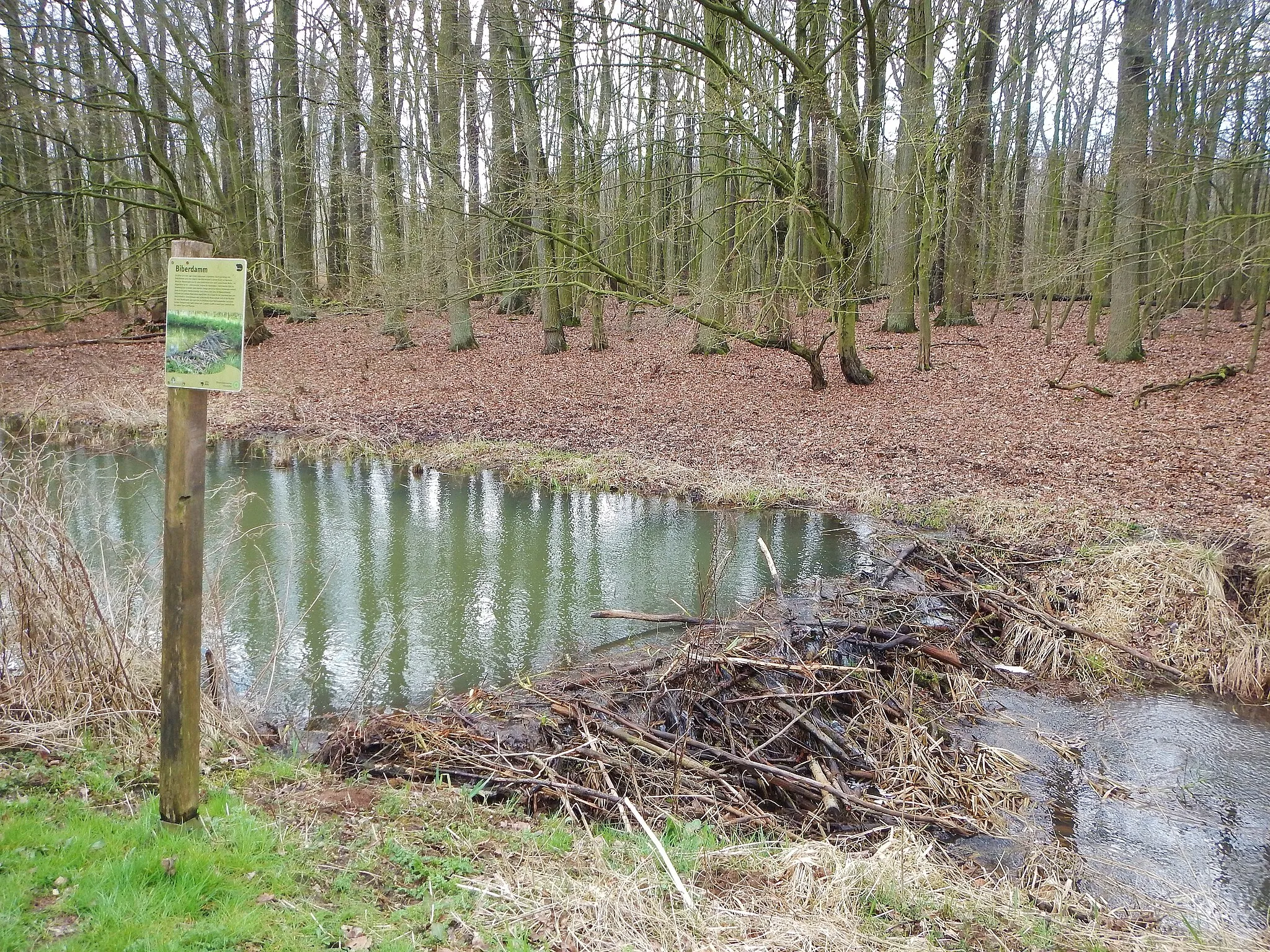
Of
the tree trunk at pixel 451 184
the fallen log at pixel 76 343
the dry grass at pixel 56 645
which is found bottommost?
the dry grass at pixel 56 645

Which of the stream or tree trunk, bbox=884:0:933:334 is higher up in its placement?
tree trunk, bbox=884:0:933:334

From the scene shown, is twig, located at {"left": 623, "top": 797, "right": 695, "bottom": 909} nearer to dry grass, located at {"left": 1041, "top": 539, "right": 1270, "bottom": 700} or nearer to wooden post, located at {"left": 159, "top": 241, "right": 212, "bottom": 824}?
wooden post, located at {"left": 159, "top": 241, "right": 212, "bottom": 824}

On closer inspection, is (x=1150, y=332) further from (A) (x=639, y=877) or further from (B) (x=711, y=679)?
(A) (x=639, y=877)

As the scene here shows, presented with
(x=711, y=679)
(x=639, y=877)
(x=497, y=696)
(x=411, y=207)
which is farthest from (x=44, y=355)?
(x=639, y=877)

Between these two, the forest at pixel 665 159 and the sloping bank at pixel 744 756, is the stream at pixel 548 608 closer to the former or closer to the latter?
the sloping bank at pixel 744 756

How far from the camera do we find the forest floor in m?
11.0

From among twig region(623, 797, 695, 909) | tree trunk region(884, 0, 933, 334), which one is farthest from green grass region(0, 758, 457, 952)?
tree trunk region(884, 0, 933, 334)

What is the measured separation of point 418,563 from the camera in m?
9.38

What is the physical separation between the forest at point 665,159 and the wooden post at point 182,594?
294 inches

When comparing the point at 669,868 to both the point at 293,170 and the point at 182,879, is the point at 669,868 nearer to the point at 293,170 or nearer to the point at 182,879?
the point at 182,879

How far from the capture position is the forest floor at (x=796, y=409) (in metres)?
11.0

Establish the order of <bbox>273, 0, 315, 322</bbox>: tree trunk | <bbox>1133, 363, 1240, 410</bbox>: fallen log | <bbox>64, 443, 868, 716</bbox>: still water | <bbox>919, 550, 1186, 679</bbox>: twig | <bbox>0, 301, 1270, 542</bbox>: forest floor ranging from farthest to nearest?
1. <bbox>273, 0, 315, 322</bbox>: tree trunk
2. <bbox>1133, 363, 1240, 410</bbox>: fallen log
3. <bbox>0, 301, 1270, 542</bbox>: forest floor
4. <bbox>919, 550, 1186, 679</bbox>: twig
5. <bbox>64, 443, 868, 716</bbox>: still water

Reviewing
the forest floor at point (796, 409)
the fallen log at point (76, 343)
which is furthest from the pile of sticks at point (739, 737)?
the fallen log at point (76, 343)

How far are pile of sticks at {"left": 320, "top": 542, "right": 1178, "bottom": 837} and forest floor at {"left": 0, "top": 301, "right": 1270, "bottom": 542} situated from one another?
14.3ft
